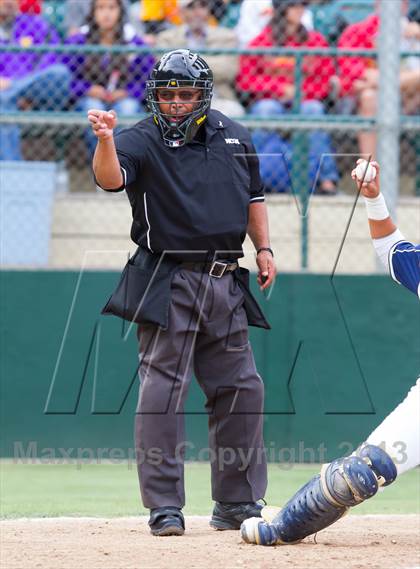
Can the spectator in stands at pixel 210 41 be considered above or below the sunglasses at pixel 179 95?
below

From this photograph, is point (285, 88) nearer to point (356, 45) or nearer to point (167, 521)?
point (356, 45)

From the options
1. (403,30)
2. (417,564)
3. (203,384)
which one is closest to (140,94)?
(403,30)

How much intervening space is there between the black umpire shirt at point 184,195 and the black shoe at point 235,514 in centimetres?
116

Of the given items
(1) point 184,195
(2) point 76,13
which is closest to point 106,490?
(1) point 184,195

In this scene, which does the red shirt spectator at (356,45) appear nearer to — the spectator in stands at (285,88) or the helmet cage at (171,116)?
the spectator in stands at (285,88)

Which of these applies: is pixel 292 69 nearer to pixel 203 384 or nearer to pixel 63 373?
pixel 63 373

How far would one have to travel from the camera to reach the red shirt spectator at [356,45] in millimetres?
8547

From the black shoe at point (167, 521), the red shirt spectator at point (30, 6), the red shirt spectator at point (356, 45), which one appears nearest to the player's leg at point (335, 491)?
the black shoe at point (167, 521)

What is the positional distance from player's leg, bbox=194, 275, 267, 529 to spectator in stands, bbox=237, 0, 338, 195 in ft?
10.6

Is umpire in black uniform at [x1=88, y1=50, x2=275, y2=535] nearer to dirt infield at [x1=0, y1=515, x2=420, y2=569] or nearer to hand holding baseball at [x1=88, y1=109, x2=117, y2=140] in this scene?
dirt infield at [x1=0, y1=515, x2=420, y2=569]

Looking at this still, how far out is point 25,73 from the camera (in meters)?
8.66

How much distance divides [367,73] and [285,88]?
670mm

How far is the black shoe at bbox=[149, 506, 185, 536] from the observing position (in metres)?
4.80

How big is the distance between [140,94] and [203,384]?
163 inches
